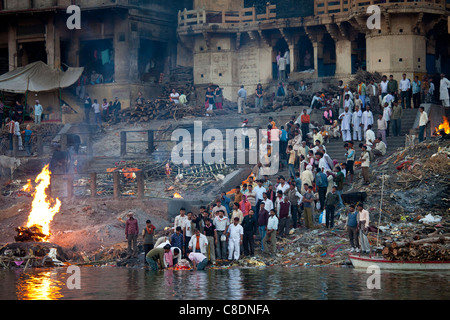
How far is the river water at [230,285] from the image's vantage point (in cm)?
1420

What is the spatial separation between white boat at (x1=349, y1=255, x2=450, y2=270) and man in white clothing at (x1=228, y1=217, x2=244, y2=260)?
10.8ft

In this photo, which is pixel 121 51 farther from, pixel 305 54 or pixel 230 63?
pixel 305 54

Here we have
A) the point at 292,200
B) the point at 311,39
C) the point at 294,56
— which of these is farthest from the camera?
the point at 294,56

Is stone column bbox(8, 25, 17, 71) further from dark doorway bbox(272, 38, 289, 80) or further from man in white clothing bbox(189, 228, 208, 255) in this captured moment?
man in white clothing bbox(189, 228, 208, 255)

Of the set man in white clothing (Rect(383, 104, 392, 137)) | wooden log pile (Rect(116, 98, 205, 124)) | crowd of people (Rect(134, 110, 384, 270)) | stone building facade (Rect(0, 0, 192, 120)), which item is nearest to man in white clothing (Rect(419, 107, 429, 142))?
man in white clothing (Rect(383, 104, 392, 137))


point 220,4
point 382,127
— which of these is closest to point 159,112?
point 220,4

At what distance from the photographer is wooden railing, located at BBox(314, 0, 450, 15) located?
33.7 m

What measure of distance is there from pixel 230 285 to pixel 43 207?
1055cm

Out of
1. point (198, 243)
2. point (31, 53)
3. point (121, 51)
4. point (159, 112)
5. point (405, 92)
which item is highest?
point (31, 53)

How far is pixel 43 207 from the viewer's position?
2447cm

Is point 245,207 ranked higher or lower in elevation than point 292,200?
lower

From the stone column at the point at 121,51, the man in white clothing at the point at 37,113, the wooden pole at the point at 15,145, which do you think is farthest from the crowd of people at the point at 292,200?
the stone column at the point at 121,51
